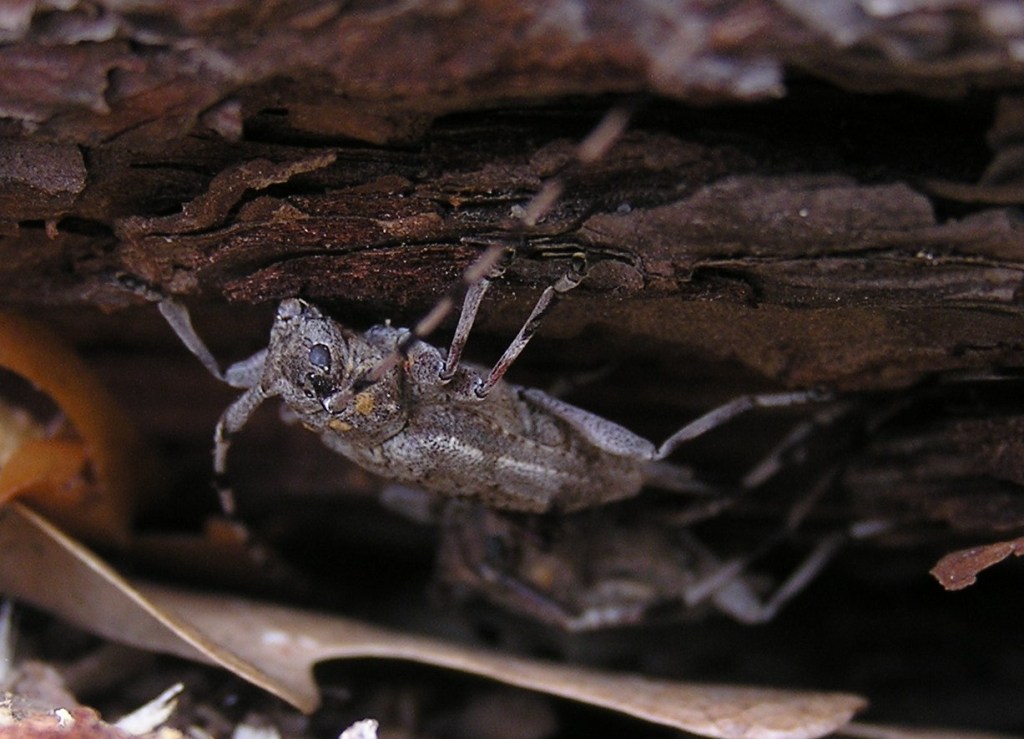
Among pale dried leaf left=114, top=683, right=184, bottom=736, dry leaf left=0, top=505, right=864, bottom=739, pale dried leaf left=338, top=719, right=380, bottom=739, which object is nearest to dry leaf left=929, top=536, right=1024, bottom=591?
dry leaf left=0, top=505, right=864, bottom=739

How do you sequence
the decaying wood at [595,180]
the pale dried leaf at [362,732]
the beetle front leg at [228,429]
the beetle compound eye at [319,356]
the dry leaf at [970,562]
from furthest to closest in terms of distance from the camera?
the beetle front leg at [228,429]
the beetle compound eye at [319,356]
the dry leaf at [970,562]
the pale dried leaf at [362,732]
the decaying wood at [595,180]

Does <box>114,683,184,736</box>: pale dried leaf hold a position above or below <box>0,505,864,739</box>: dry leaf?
below

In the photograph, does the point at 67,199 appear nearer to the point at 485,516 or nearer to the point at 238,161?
the point at 238,161

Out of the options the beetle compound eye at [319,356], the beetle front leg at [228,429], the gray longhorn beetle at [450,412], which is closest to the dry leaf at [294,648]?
the beetle front leg at [228,429]

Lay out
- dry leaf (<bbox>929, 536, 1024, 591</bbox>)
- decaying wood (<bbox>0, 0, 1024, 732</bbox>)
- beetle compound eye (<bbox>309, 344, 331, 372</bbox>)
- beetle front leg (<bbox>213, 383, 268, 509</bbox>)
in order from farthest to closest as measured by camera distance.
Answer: beetle front leg (<bbox>213, 383, 268, 509</bbox>)
beetle compound eye (<bbox>309, 344, 331, 372</bbox>)
dry leaf (<bbox>929, 536, 1024, 591</bbox>)
decaying wood (<bbox>0, 0, 1024, 732</bbox>)

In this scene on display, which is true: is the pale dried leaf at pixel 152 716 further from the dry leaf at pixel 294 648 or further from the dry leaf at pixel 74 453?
the dry leaf at pixel 74 453

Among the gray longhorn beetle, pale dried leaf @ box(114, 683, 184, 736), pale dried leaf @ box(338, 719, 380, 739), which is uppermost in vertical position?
the gray longhorn beetle

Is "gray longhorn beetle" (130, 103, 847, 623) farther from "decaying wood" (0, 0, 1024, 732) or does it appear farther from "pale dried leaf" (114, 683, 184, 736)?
"pale dried leaf" (114, 683, 184, 736)
